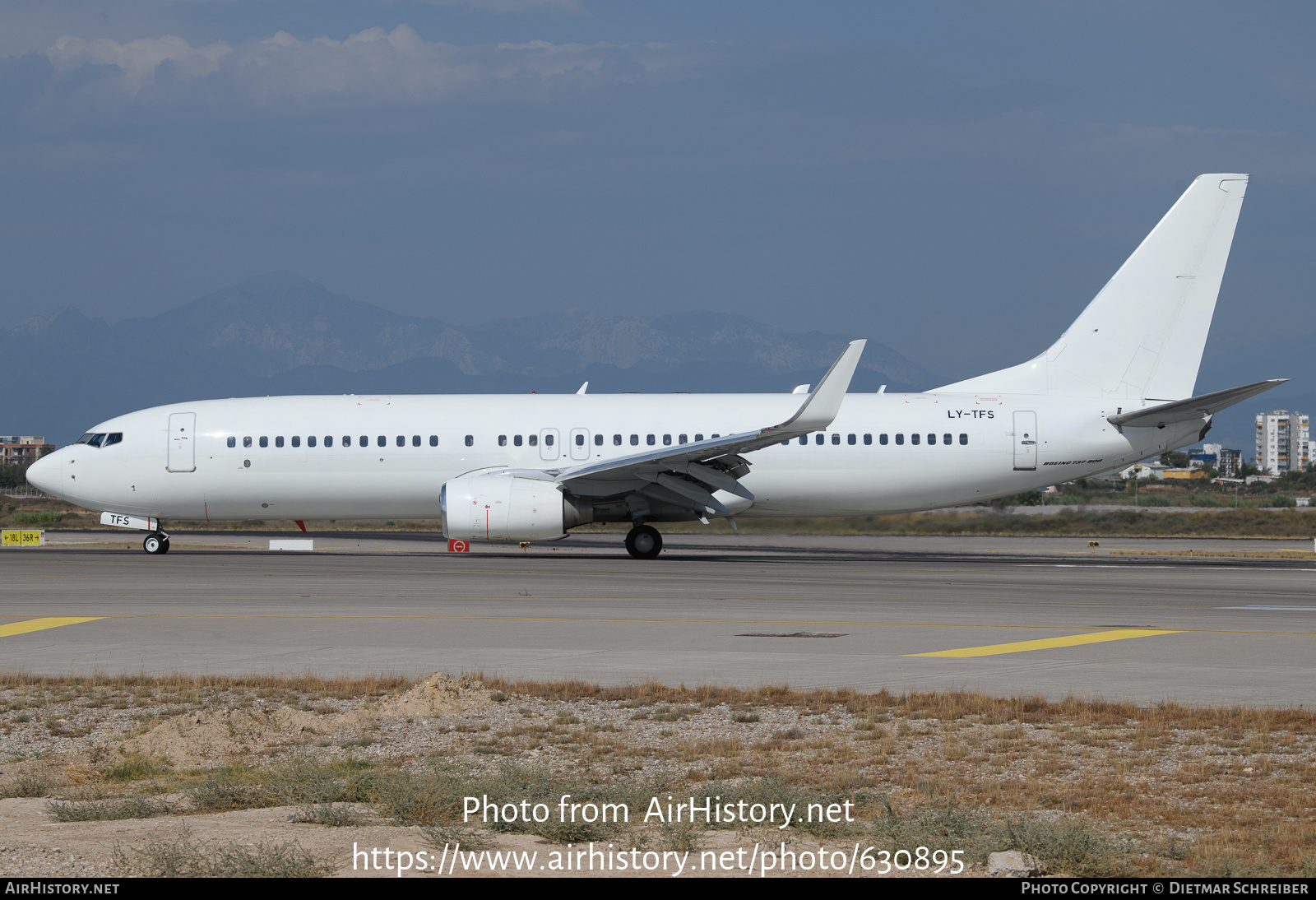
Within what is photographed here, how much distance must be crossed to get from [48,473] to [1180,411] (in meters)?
28.2

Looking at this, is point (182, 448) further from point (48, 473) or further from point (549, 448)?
point (549, 448)

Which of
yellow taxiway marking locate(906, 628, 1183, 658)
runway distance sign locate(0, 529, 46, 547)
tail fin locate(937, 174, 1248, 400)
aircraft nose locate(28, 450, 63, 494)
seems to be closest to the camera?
yellow taxiway marking locate(906, 628, 1183, 658)

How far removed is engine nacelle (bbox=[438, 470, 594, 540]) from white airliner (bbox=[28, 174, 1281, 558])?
5.16 ft

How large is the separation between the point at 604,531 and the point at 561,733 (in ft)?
117

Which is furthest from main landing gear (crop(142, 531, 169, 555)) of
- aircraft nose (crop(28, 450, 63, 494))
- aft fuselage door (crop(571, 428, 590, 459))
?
aft fuselage door (crop(571, 428, 590, 459))

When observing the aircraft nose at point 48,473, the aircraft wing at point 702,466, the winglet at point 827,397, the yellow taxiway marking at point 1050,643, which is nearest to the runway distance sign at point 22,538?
the aircraft nose at point 48,473

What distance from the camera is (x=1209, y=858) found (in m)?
5.83

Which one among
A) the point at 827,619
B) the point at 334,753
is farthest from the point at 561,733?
the point at 827,619

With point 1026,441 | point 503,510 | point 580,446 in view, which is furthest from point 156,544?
point 1026,441

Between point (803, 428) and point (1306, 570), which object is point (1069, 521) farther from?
point (803, 428)

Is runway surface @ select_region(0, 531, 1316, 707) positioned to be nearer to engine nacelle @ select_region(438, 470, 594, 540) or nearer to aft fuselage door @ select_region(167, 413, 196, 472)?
engine nacelle @ select_region(438, 470, 594, 540)

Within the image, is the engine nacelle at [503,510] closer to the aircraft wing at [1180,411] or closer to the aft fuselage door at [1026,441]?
the aft fuselage door at [1026,441]

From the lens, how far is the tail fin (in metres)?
30.2

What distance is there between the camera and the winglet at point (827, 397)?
2502 cm
